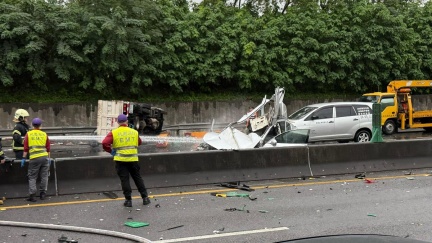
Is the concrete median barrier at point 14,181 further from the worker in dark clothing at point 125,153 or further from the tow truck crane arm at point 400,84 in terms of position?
the tow truck crane arm at point 400,84

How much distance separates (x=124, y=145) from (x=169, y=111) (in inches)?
746

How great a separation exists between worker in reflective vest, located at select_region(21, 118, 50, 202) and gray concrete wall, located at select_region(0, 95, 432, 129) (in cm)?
1617

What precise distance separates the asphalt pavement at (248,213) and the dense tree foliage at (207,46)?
635 inches

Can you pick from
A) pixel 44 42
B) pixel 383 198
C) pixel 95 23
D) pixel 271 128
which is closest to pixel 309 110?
pixel 271 128

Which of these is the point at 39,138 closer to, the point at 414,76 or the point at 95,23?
the point at 95,23

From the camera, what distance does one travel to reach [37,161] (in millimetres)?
9828

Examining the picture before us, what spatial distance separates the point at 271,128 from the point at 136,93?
13.2 meters

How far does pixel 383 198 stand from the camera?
993 cm

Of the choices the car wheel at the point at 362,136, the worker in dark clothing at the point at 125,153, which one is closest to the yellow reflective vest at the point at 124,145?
the worker in dark clothing at the point at 125,153

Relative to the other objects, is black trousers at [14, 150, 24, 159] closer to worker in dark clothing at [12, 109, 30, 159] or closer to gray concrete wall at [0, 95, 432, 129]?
worker in dark clothing at [12, 109, 30, 159]

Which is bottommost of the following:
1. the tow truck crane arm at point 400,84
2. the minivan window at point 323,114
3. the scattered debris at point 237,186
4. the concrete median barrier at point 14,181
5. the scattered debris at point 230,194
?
the scattered debris at point 230,194

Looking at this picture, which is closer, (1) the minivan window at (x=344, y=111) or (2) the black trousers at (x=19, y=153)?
(2) the black trousers at (x=19, y=153)

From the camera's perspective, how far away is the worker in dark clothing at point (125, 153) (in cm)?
934

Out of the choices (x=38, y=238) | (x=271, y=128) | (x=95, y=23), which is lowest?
(x=38, y=238)
